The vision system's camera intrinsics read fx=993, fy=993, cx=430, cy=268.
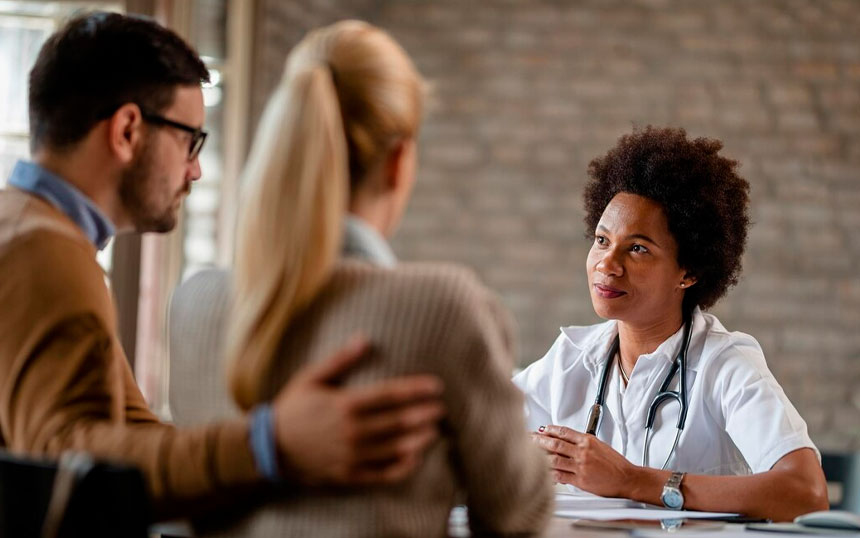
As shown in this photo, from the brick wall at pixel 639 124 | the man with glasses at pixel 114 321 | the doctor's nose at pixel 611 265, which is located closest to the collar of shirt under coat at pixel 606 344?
the doctor's nose at pixel 611 265

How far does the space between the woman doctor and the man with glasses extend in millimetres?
959

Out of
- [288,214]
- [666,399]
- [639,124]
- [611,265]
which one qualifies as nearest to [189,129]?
[288,214]

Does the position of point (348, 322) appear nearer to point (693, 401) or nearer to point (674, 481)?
point (674, 481)

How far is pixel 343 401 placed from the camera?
3.40 ft

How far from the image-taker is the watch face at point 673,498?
1.89m

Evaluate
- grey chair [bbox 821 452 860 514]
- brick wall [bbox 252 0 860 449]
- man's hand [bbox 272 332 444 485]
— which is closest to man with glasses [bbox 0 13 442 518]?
man's hand [bbox 272 332 444 485]

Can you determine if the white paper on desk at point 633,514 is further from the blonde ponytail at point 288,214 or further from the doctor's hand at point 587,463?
the blonde ponytail at point 288,214

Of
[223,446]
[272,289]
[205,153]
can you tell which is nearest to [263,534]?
[223,446]

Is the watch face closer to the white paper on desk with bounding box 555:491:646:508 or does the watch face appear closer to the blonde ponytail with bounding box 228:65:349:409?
the white paper on desk with bounding box 555:491:646:508

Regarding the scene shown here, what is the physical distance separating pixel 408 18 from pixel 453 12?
25 cm

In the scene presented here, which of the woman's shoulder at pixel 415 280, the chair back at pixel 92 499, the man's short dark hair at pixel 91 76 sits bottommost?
the chair back at pixel 92 499

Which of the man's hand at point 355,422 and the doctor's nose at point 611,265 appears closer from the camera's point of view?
the man's hand at point 355,422

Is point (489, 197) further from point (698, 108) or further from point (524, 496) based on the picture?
point (524, 496)

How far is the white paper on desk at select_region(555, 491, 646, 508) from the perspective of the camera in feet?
5.95
